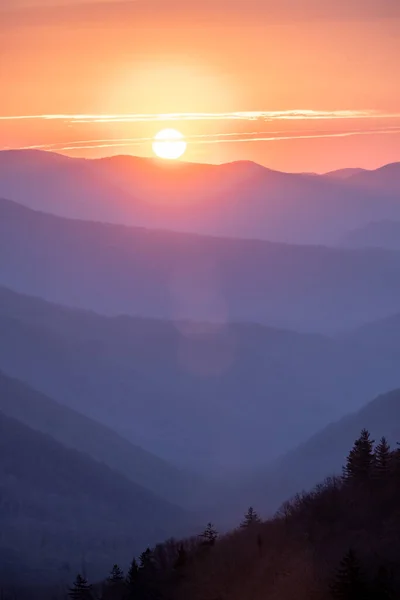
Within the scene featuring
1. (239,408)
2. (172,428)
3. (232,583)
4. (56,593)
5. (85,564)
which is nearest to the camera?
(232,583)

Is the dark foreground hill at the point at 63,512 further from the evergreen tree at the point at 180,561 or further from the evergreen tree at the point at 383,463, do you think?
the evergreen tree at the point at 383,463

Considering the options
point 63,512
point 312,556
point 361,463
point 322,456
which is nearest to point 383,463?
point 361,463

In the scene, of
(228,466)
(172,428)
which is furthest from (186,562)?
(172,428)

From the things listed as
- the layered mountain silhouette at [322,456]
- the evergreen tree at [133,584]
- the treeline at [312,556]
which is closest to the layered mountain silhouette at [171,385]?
the layered mountain silhouette at [322,456]

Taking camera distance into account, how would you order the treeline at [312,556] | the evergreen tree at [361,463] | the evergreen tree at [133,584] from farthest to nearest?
the evergreen tree at [361,463]
the evergreen tree at [133,584]
the treeline at [312,556]

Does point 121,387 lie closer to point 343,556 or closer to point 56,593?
point 56,593

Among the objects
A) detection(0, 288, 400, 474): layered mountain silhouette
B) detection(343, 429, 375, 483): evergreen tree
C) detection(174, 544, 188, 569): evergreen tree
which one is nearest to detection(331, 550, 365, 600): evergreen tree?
detection(343, 429, 375, 483): evergreen tree

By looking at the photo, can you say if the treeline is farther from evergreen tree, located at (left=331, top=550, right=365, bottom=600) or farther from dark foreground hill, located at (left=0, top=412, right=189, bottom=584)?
dark foreground hill, located at (left=0, top=412, right=189, bottom=584)
